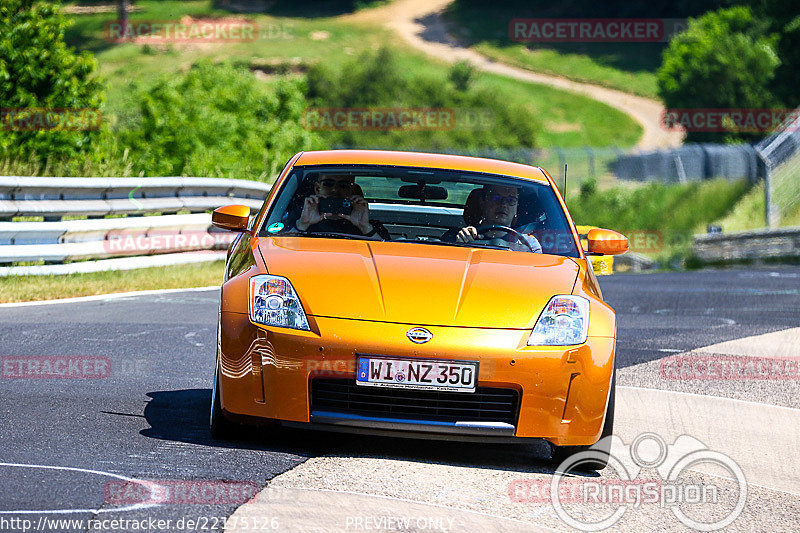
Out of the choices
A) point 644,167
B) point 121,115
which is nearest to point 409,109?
point 121,115

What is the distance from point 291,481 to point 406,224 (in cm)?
294

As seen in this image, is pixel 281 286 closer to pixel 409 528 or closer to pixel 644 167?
pixel 409 528

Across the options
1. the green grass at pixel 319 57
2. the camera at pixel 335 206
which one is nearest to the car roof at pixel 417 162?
the camera at pixel 335 206

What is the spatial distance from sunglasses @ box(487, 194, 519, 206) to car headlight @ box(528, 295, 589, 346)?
119 cm

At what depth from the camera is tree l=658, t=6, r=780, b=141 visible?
72.5 metres

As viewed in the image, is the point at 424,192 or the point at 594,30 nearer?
the point at 424,192

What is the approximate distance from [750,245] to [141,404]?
65.0ft

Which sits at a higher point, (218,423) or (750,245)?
(218,423)

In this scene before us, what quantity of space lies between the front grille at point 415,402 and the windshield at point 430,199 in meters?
1.24

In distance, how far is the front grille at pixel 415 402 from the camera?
209 inches

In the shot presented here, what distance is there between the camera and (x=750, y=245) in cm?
2441

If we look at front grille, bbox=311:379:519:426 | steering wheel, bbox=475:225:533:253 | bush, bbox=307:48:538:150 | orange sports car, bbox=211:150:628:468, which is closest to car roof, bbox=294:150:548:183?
steering wheel, bbox=475:225:533:253

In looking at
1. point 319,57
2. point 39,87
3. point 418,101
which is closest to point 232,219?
point 39,87

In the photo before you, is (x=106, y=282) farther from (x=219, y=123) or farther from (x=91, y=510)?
(x=219, y=123)
